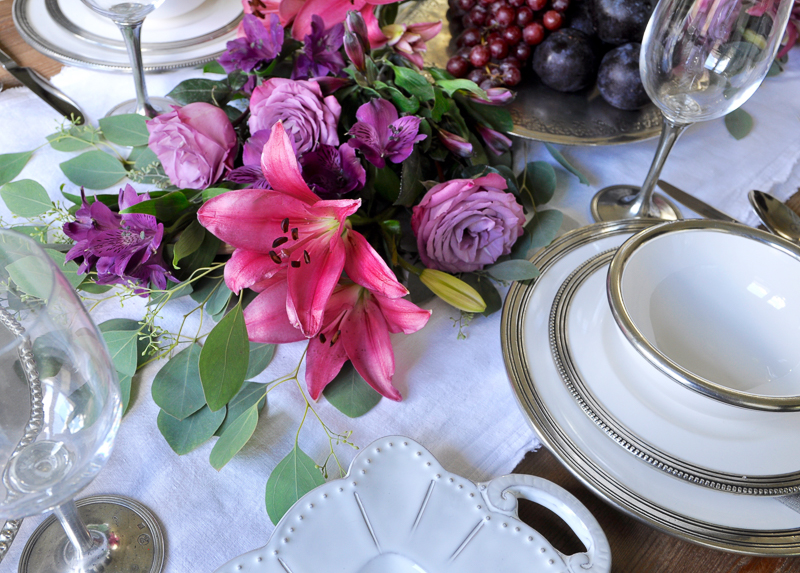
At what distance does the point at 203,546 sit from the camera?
342 mm

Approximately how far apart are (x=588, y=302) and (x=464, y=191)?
0.40ft

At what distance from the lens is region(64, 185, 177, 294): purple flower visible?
40 cm

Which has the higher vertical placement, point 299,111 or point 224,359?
point 299,111

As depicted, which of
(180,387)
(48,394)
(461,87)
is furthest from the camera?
(461,87)

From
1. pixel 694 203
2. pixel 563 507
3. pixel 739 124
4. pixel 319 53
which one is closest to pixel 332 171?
pixel 319 53

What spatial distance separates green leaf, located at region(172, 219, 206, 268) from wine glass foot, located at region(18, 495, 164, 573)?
0.16m

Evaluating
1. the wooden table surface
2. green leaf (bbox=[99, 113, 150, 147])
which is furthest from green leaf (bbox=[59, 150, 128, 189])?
the wooden table surface

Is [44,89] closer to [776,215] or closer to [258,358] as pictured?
[258,358]

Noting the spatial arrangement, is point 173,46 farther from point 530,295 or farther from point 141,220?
point 530,295

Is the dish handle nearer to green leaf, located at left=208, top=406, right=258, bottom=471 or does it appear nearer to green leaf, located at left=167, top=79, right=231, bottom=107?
green leaf, located at left=208, top=406, right=258, bottom=471

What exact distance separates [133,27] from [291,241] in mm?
337

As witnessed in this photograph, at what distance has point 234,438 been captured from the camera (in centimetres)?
37

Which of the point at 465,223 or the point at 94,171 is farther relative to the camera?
the point at 94,171

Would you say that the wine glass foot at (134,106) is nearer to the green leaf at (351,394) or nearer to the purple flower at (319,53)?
the purple flower at (319,53)
